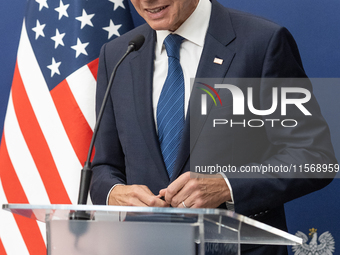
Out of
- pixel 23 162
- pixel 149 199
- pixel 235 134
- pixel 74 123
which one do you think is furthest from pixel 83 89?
pixel 149 199

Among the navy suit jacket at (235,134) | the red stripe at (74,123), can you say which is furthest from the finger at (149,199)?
the red stripe at (74,123)

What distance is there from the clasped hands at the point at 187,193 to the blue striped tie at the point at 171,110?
0.23 meters

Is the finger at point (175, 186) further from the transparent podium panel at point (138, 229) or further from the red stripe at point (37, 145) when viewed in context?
the red stripe at point (37, 145)

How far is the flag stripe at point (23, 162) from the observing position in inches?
80.4

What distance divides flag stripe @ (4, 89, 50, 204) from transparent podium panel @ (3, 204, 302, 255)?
1231 mm

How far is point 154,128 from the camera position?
1396 millimetres

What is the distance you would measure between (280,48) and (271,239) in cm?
70

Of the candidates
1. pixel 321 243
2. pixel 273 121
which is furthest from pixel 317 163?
pixel 321 243

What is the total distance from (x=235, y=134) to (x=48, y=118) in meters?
1.07

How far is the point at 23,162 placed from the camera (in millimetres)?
2070

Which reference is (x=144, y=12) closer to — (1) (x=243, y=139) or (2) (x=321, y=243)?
(1) (x=243, y=139)

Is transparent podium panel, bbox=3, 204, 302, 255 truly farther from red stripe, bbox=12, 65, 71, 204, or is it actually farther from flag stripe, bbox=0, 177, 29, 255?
flag stripe, bbox=0, 177, 29, 255

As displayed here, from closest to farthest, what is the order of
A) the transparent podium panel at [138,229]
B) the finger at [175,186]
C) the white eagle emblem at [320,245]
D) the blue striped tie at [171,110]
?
the transparent podium panel at [138,229], the finger at [175,186], the blue striped tie at [171,110], the white eagle emblem at [320,245]

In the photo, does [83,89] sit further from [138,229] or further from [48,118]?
[138,229]
